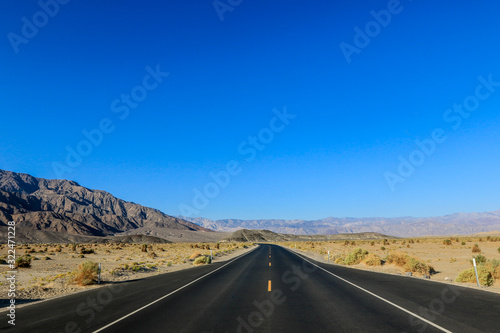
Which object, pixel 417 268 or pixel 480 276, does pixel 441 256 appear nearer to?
pixel 417 268

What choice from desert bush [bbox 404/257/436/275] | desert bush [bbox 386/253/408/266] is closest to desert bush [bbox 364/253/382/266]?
desert bush [bbox 386/253/408/266]

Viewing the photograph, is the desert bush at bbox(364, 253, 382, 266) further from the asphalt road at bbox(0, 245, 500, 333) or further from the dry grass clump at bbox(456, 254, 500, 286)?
the asphalt road at bbox(0, 245, 500, 333)

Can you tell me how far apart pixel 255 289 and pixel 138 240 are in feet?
381

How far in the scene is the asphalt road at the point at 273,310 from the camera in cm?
780

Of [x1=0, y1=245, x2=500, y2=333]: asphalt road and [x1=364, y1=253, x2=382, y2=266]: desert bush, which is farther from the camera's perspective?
[x1=364, y1=253, x2=382, y2=266]: desert bush

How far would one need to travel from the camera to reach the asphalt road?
780 centimetres

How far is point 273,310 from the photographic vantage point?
9.52m

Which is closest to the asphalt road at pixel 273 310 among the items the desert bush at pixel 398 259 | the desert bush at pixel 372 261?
the desert bush at pixel 398 259

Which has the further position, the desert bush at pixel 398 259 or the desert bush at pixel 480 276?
the desert bush at pixel 398 259

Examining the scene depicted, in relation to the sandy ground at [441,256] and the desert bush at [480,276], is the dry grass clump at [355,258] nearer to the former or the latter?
the sandy ground at [441,256]

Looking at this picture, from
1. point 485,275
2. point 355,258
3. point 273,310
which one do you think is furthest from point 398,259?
point 273,310

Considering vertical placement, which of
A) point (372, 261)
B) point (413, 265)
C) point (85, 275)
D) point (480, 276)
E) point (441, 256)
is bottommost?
point (441, 256)

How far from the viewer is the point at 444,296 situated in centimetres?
1155

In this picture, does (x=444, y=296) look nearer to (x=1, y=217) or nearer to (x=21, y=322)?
(x=21, y=322)
